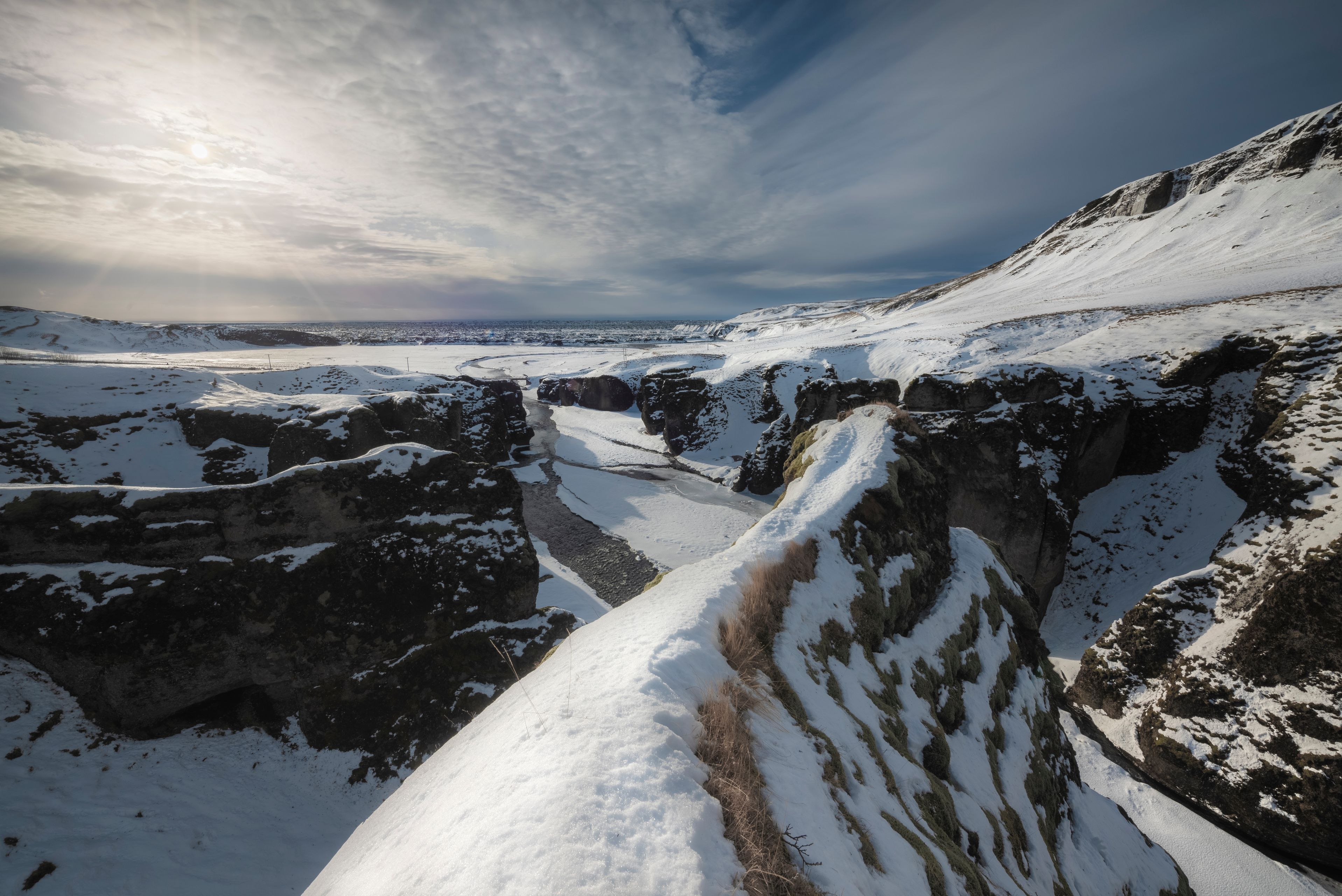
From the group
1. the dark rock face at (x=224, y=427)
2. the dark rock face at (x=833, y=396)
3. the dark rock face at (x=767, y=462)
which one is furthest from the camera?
the dark rock face at (x=767, y=462)

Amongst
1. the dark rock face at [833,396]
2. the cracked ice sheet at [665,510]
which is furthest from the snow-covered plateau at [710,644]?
the dark rock face at [833,396]

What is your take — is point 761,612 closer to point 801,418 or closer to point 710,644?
point 710,644

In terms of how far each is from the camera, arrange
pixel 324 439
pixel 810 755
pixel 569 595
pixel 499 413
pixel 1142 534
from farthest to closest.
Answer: pixel 499 413
pixel 1142 534
pixel 324 439
pixel 569 595
pixel 810 755

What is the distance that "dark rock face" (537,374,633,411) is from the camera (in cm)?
6700

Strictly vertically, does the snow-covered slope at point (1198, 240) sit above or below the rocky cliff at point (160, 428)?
above

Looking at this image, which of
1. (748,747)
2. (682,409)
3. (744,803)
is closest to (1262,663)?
(748,747)

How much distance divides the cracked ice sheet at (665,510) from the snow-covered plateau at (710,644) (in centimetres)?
53

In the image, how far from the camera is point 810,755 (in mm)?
4508

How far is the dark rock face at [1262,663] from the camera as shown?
40.9ft

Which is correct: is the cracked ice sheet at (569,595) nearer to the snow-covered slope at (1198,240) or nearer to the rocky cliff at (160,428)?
the rocky cliff at (160,428)

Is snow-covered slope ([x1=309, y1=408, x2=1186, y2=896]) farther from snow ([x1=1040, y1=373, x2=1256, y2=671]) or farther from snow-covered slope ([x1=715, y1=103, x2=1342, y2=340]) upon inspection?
snow-covered slope ([x1=715, y1=103, x2=1342, y2=340])

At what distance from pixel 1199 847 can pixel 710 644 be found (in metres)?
18.0

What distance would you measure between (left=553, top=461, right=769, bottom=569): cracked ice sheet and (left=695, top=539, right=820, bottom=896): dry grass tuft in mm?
19244

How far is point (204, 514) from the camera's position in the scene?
11.1 m
